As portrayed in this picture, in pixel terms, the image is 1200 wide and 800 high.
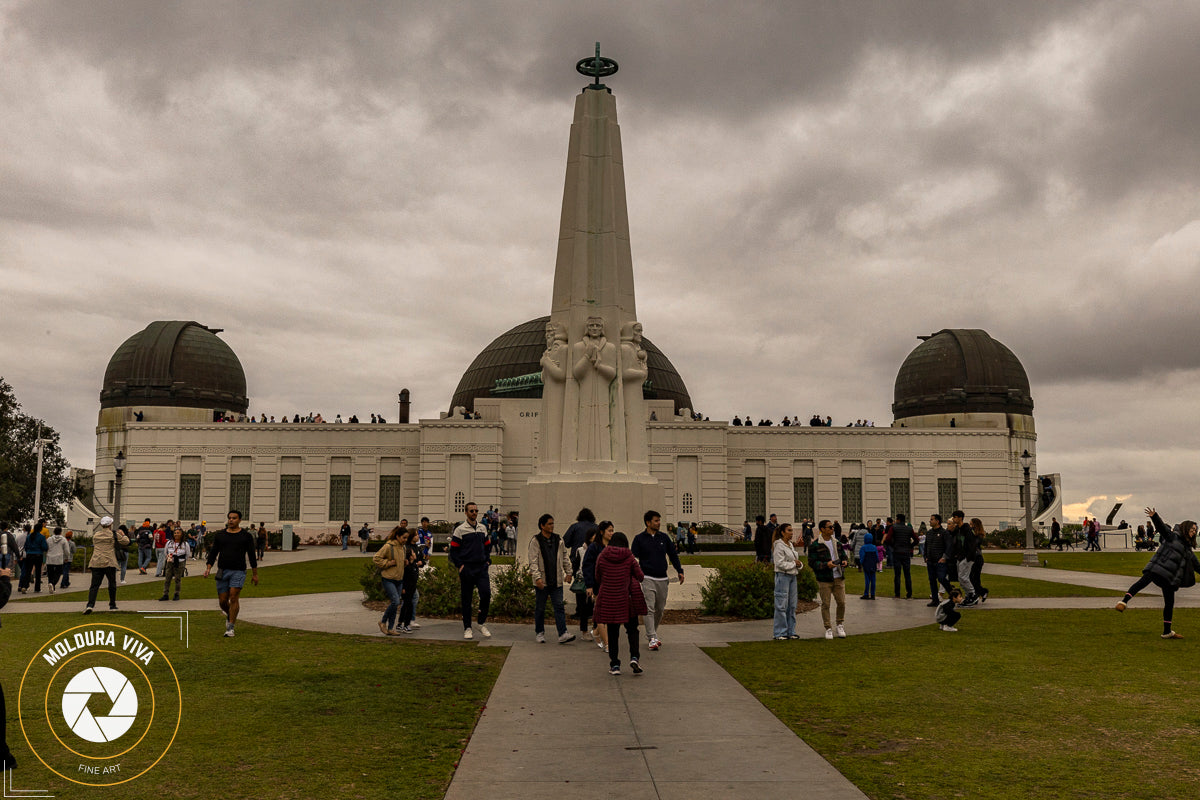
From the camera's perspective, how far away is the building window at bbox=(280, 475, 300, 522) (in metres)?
50.8

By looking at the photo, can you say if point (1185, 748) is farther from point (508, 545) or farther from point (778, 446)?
point (778, 446)

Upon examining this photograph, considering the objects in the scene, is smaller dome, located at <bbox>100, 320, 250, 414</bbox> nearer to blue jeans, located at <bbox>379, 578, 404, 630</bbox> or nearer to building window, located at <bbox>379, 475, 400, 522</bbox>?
building window, located at <bbox>379, 475, 400, 522</bbox>

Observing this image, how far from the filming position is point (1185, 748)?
23.7ft

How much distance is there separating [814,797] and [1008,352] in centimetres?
5869

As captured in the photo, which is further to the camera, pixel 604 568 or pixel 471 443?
pixel 471 443

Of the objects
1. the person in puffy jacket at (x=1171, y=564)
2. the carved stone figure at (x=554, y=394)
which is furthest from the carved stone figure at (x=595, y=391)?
the person in puffy jacket at (x=1171, y=564)

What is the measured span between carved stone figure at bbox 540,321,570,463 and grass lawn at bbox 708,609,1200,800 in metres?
7.39

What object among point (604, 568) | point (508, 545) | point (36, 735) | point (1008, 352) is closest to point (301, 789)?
point (36, 735)

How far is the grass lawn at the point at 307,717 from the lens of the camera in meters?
6.12

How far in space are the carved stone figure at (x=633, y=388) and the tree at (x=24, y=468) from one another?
32.3 metres

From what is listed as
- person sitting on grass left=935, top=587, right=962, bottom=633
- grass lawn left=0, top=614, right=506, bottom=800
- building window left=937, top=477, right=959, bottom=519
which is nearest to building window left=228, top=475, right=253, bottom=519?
grass lawn left=0, top=614, right=506, bottom=800

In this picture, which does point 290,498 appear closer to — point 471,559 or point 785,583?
point 471,559

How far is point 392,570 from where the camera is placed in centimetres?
1334

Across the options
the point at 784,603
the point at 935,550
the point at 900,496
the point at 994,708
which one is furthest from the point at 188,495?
the point at 994,708
